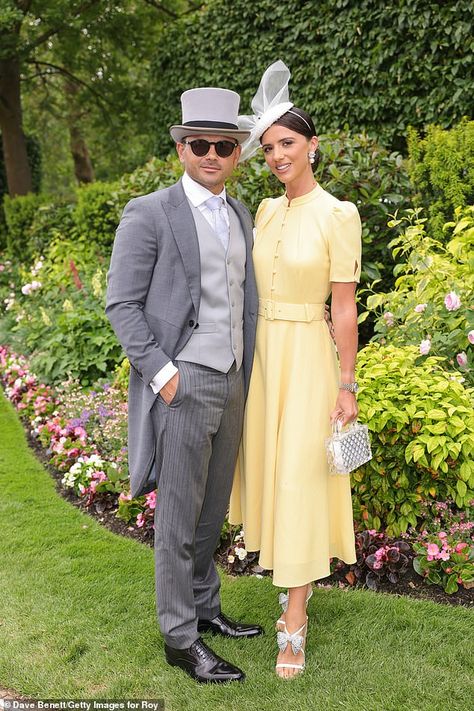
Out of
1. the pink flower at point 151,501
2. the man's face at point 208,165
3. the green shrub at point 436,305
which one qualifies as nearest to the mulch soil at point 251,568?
the pink flower at point 151,501

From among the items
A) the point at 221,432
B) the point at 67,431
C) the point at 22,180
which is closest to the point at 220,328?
the point at 221,432

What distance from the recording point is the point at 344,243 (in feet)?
8.02

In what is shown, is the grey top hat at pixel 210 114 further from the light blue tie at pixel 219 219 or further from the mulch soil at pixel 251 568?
the mulch soil at pixel 251 568

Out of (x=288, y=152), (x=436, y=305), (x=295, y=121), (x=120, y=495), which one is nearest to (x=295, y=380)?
(x=288, y=152)

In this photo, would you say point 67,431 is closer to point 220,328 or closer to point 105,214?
point 220,328

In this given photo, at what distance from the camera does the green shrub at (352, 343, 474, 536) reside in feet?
10.4

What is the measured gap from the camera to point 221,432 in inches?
105

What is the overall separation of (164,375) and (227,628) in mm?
1214

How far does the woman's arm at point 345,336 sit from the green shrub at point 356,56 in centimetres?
397

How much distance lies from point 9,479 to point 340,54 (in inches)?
190

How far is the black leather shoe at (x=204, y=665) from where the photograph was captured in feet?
8.66

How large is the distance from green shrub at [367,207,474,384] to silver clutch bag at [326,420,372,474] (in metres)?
1.07

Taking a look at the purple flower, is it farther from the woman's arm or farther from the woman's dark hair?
the woman's dark hair

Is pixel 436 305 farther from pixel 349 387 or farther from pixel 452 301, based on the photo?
pixel 349 387
